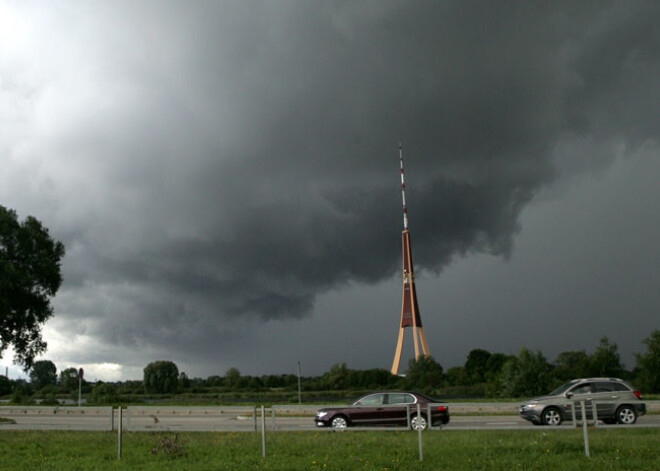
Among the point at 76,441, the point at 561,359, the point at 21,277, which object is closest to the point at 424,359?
the point at 561,359

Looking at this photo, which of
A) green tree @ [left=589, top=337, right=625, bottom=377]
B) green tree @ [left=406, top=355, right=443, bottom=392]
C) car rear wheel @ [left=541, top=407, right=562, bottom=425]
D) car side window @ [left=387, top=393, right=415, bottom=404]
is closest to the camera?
car side window @ [left=387, top=393, right=415, bottom=404]

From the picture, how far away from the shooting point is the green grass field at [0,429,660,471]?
12320 mm

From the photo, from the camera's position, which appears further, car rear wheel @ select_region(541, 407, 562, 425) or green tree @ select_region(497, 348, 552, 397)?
green tree @ select_region(497, 348, 552, 397)

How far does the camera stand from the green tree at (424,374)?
282 ft

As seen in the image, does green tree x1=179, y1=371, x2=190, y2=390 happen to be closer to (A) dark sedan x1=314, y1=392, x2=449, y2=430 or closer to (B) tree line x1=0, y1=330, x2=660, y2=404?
(B) tree line x1=0, y1=330, x2=660, y2=404

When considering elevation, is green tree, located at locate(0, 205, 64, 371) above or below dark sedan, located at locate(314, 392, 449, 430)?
above

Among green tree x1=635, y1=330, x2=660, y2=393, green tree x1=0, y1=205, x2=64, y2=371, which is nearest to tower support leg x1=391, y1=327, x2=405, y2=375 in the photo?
green tree x1=635, y1=330, x2=660, y2=393

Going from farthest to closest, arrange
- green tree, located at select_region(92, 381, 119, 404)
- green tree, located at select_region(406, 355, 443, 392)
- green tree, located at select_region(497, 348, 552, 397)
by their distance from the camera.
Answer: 1. green tree, located at select_region(406, 355, 443, 392)
2. green tree, located at select_region(92, 381, 119, 404)
3. green tree, located at select_region(497, 348, 552, 397)

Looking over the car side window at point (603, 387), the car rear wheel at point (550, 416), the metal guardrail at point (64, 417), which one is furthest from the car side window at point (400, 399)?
the metal guardrail at point (64, 417)

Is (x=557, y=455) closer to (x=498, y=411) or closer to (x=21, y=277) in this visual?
(x=498, y=411)

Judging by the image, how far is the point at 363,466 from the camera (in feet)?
40.5

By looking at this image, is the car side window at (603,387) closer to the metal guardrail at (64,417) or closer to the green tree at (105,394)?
the metal guardrail at (64,417)

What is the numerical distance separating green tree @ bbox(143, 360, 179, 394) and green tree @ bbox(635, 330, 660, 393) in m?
67.9

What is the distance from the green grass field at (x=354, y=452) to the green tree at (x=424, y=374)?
2782 inches
